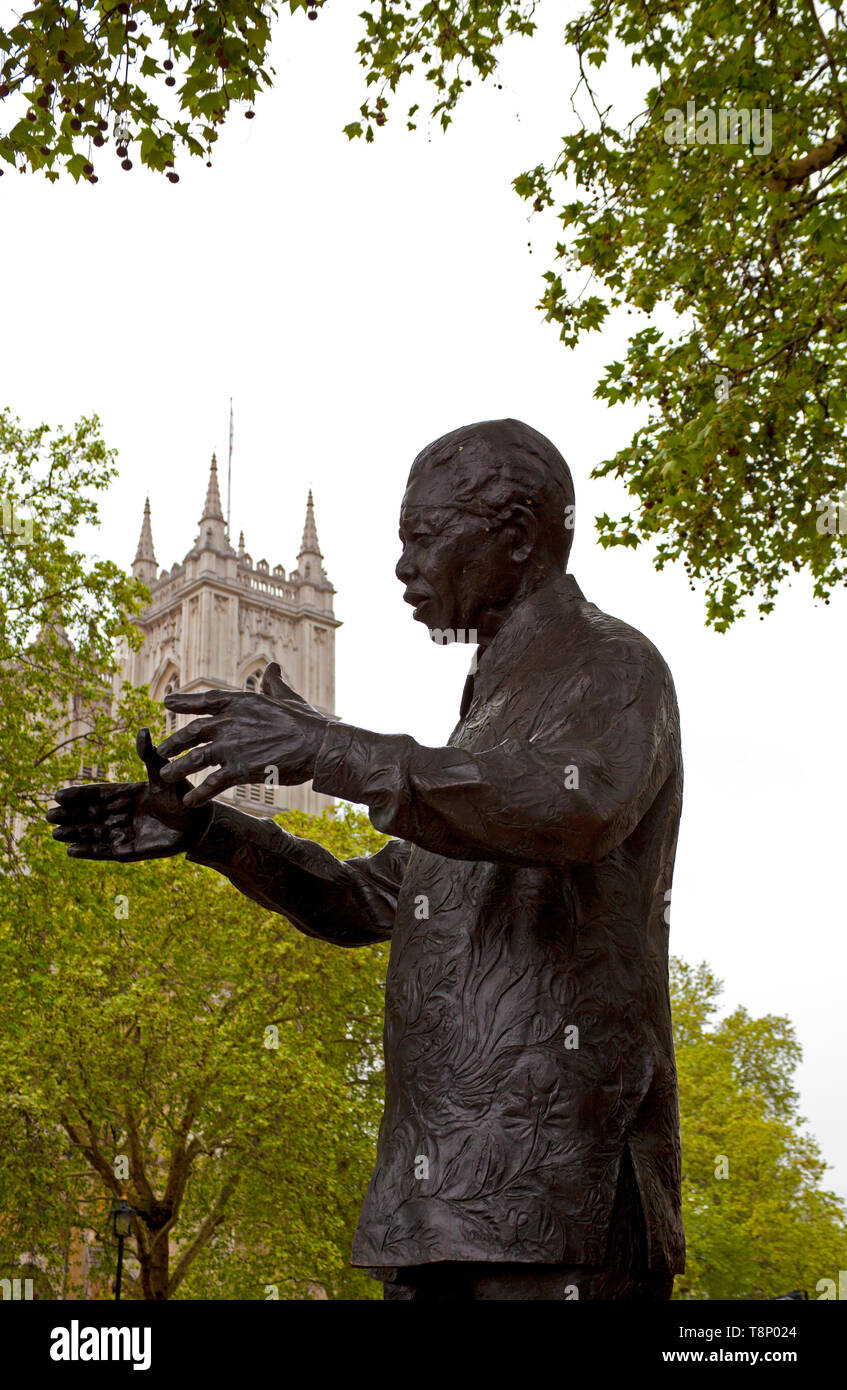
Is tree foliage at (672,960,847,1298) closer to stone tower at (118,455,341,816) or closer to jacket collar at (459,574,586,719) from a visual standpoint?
jacket collar at (459,574,586,719)

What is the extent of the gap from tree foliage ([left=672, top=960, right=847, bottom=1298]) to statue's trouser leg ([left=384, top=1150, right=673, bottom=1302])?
22.8 meters

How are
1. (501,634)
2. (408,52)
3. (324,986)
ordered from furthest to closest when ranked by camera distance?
(324,986), (408,52), (501,634)

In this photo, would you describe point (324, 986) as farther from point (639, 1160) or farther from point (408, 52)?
point (639, 1160)

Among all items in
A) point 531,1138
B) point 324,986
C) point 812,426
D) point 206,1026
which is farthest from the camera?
point 324,986

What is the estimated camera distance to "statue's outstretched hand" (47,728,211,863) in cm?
292

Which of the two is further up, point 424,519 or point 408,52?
point 408,52

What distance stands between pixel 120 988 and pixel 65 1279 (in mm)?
4578

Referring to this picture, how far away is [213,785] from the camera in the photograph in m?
2.34

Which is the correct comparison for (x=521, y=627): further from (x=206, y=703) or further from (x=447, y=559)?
(x=206, y=703)

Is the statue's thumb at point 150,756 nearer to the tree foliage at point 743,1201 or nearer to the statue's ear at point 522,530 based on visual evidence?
the statue's ear at point 522,530

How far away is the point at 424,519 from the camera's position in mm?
3014

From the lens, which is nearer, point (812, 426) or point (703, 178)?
point (703, 178)

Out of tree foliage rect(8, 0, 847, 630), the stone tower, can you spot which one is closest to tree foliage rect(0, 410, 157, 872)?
tree foliage rect(8, 0, 847, 630)

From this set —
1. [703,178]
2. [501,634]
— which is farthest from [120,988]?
[501,634]
